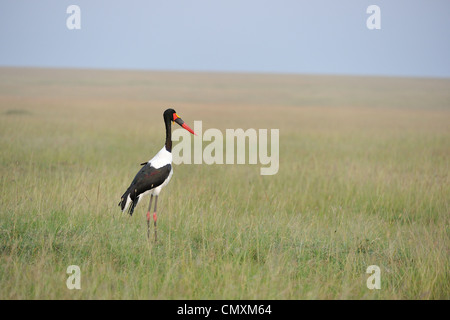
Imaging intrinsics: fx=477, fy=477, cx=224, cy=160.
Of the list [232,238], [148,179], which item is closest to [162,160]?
[148,179]

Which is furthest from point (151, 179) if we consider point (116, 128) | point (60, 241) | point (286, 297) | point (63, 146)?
point (116, 128)

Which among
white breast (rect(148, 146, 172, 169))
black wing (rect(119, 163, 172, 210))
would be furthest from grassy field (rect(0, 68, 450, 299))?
white breast (rect(148, 146, 172, 169))

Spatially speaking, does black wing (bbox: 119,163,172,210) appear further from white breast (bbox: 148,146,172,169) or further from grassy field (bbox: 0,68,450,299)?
grassy field (bbox: 0,68,450,299)

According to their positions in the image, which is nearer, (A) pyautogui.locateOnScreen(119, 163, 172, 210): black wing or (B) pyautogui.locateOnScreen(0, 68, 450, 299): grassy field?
(B) pyautogui.locateOnScreen(0, 68, 450, 299): grassy field

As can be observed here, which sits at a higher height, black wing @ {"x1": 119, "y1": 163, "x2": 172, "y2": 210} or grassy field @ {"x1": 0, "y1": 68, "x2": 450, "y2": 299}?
black wing @ {"x1": 119, "y1": 163, "x2": 172, "y2": 210}

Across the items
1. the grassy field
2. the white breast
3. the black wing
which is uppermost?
the white breast

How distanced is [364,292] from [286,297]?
2.99ft

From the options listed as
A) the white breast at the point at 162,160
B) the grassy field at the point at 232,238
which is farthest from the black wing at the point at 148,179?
the grassy field at the point at 232,238

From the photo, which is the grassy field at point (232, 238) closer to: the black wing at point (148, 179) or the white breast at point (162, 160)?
the black wing at point (148, 179)

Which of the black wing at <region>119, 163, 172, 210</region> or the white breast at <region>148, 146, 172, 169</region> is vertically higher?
the white breast at <region>148, 146, 172, 169</region>

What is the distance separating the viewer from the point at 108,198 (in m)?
7.80

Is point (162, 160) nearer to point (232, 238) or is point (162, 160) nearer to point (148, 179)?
point (148, 179)

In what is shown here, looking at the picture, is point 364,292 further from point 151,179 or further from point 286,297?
point 151,179

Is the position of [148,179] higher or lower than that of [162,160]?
lower
